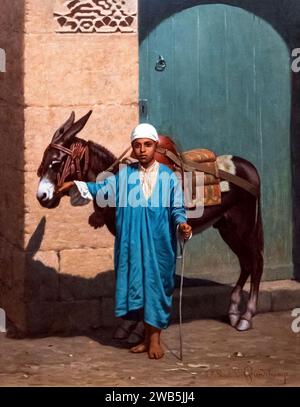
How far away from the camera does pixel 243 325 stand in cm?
977

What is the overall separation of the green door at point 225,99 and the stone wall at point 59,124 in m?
0.57

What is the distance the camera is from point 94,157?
918cm

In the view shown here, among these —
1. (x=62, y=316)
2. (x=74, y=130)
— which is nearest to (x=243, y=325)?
(x=62, y=316)

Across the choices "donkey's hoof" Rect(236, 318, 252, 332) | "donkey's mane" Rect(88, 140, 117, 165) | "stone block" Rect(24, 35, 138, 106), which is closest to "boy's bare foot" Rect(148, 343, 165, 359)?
"donkey's hoof" Rect(236, 318, 252, 332)

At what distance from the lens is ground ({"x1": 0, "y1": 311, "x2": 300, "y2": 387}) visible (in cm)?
840

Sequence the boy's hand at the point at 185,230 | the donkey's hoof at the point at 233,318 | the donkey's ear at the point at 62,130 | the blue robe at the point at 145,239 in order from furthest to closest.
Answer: the donkey's hoof at the point at 233,318
the donkey's ear at the point at 62,130
the blue robe at the point at 145,239
the boy's hand at the point at 185,230

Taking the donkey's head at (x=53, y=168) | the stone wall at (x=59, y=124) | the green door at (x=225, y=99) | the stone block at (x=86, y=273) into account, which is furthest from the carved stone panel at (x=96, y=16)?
the stone block at (x=86, y=273)

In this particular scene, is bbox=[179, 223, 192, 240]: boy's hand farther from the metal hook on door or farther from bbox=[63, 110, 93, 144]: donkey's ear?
the metal hook on door

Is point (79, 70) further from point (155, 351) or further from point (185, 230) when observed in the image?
point (155, 351)

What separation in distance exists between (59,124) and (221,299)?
203cm

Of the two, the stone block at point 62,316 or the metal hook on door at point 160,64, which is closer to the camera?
the stone block at point 62,316

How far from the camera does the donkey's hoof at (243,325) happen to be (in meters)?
9.77

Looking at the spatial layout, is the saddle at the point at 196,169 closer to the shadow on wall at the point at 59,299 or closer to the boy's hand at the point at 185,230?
the boy's hand at the point at 185,230
